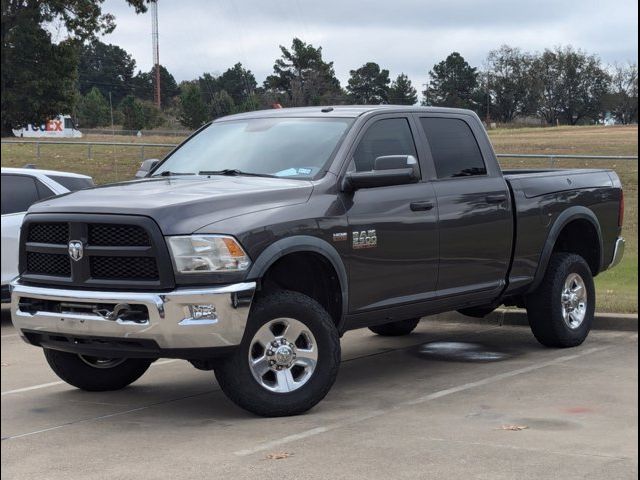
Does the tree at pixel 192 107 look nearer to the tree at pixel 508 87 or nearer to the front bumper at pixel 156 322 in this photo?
the tree at pixel 508 87

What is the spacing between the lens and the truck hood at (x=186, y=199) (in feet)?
21.9

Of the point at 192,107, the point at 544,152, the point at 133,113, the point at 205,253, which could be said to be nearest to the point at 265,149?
the point at 205,253

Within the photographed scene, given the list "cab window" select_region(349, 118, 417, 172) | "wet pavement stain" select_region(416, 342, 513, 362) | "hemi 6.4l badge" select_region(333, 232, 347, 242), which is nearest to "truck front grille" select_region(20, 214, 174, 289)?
"hemi 6.4l badge" select_region(333, 232, 347, 242)

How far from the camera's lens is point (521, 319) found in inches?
447

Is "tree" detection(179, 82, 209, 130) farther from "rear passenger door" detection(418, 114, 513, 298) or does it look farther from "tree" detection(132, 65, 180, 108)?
"rear passenger door" detection(418, 114, 513, 298)

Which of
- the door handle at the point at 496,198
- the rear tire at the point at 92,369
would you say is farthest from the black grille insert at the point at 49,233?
the door handle at the point at 496,198

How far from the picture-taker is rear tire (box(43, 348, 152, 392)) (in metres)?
7.90

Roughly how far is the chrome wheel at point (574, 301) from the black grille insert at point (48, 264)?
4604 mm

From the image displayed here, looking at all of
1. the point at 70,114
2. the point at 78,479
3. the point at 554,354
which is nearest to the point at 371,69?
the point at 554,354

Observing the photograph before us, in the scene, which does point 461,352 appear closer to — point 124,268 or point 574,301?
point 574,301

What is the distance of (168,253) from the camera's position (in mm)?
6598

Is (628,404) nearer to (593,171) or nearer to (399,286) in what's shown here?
(399,286)

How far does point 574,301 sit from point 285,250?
383 centimetres

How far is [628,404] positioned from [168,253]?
318 centimetres
